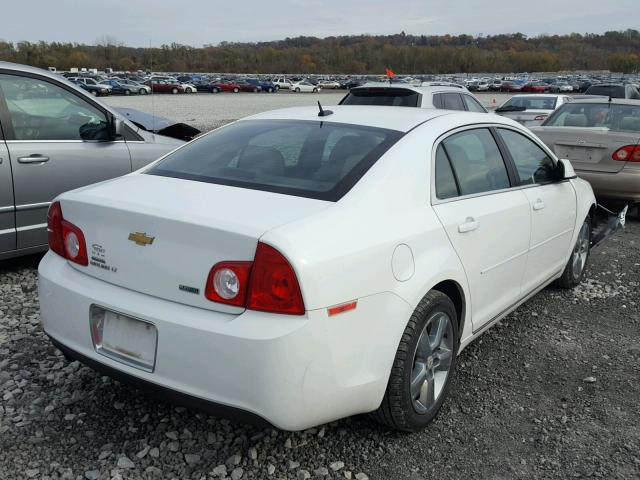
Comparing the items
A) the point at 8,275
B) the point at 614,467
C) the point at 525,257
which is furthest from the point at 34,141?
the point at 614,467

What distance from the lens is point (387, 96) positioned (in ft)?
31.8

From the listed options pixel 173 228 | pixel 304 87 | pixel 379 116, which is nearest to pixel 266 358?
pixel 173 228

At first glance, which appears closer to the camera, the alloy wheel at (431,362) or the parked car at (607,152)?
the alloy wheel at (431,362)

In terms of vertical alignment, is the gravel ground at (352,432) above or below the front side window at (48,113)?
below

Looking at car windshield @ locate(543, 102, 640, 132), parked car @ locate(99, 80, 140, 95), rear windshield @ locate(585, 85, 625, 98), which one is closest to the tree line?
parked car @ locate(99, 80, 140, 95)

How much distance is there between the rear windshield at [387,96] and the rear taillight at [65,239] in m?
7.11

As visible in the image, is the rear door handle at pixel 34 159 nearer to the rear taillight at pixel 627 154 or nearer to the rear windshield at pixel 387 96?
the rear windshield at pixel 387 96

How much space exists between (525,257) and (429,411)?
133 centimetres

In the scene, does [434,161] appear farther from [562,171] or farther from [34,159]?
[34,159]

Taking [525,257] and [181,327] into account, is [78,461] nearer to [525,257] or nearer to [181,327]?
[181,327]

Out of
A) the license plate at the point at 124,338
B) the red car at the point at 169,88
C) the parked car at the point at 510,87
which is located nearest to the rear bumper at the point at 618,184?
the license plate at the point at 124,338

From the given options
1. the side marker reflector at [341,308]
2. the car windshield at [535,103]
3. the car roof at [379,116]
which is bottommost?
the side marker reflector at [341,308]

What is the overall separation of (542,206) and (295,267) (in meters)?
2.35

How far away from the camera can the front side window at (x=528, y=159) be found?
3.88m
